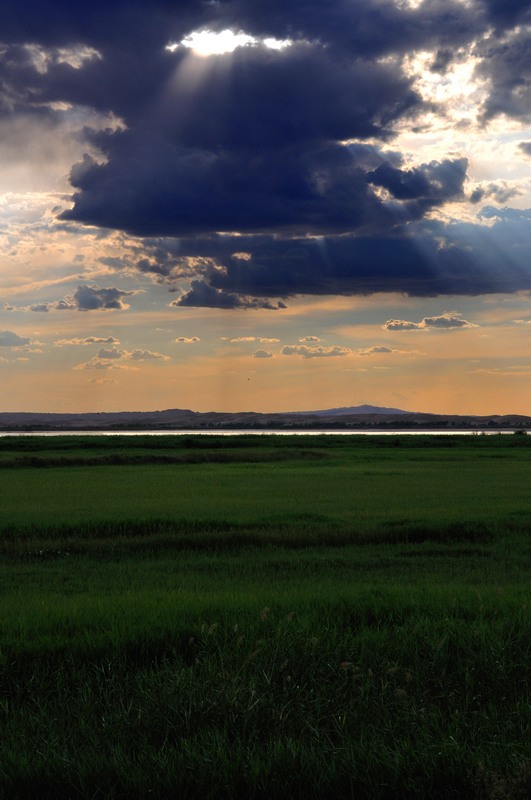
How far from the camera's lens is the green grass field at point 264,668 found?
5480 mm

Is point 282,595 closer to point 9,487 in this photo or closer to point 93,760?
point 93,760

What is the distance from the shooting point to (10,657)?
25.5 feet

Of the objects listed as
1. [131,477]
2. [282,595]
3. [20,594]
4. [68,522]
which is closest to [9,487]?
[131,477]

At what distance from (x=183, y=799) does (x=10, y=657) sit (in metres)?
3.17

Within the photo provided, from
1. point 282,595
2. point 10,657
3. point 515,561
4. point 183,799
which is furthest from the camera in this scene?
point 515,561

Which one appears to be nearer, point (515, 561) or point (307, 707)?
point (307, 707)

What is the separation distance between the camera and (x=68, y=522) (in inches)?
746

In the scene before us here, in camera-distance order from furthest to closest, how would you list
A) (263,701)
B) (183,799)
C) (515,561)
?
(515,561) < (263,701) < (183,799)

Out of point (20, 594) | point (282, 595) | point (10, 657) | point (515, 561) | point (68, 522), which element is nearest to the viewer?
point (10, 657)

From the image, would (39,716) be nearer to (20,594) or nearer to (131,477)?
(20,594)

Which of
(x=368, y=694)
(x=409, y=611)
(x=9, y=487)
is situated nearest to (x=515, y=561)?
(x=409, y=611)

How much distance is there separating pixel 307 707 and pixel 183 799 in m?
1.55

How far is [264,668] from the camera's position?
23.3 feet

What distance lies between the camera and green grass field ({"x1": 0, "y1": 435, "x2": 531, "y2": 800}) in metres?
5.48
